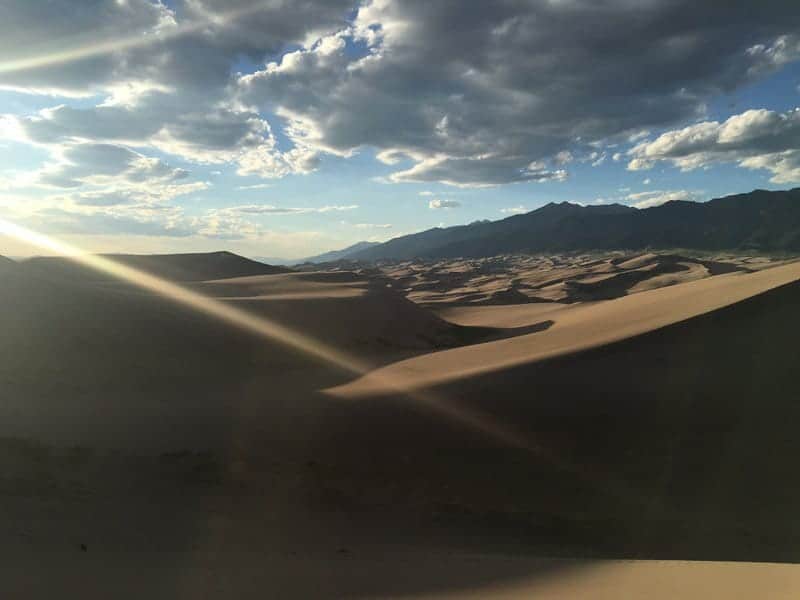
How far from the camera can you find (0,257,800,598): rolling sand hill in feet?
17.7

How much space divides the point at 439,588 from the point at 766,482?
231 inches

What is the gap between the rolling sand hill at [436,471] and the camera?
540cm

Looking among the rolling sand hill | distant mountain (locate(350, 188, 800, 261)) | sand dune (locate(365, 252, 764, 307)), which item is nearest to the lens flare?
the rolling sand hill

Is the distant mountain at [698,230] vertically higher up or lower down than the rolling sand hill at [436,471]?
higher up

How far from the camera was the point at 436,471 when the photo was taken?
8297mm

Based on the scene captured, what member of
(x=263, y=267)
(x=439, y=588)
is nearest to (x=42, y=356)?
(x=439, y=588)

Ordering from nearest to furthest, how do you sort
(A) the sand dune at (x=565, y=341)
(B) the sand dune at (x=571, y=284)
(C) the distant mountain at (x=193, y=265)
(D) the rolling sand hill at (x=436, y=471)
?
1. (D) the rolling sand hill at (x=436, y=471)
2. (A) the sand dune at (x=565, y=341)
3. (B) the sand dune at (x=571, y=284)
4. (C) the distant mountain at (x=193, y=265)

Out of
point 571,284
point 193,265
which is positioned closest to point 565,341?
point 571,284

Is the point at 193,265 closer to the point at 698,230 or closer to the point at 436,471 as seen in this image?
the point at 436,471

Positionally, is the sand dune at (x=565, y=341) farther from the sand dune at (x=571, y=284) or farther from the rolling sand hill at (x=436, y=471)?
the sand dune at (x=571, y=284)

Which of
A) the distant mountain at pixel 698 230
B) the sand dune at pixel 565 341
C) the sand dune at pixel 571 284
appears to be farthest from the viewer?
the distant mountain at pixel 698 230

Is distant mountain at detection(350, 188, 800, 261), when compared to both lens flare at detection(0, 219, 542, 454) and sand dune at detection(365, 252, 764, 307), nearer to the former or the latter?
sand dune at detection(365, 252, 764, 307)

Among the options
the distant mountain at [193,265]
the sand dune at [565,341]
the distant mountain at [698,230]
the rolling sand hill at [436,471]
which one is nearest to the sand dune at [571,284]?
the distant mountain at [193,265]

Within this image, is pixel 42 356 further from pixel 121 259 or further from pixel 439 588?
pixel 121 259
